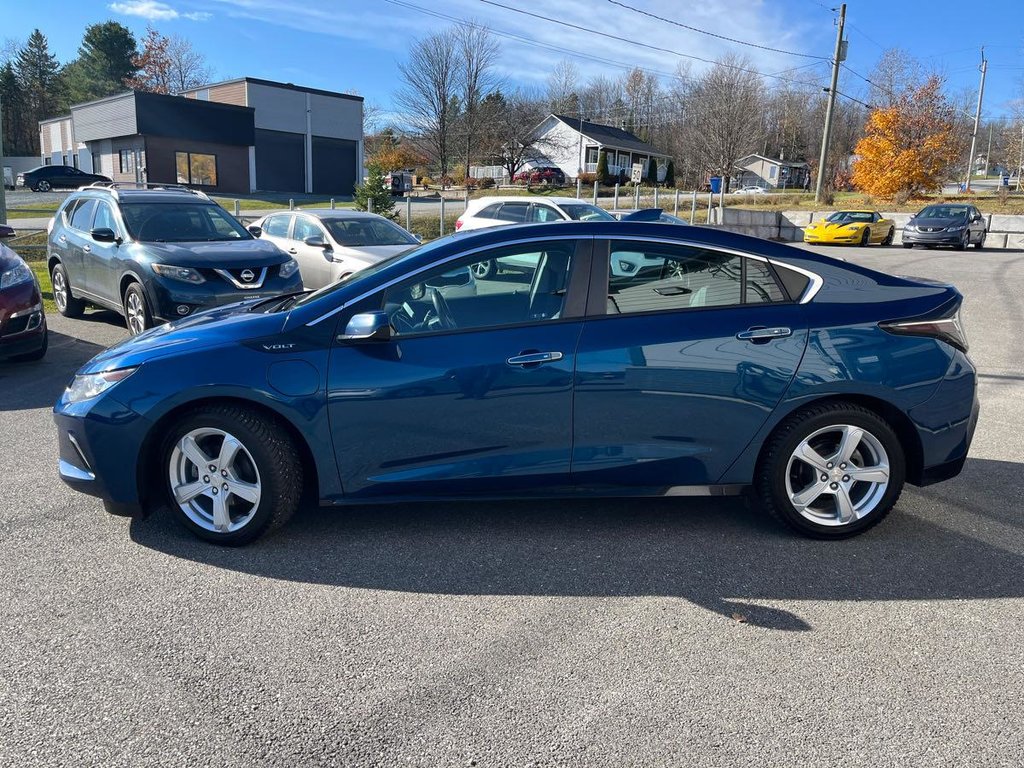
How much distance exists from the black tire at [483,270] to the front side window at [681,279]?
0.59 m

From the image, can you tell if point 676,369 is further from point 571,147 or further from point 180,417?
point 571,147

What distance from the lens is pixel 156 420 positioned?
3.88 meters

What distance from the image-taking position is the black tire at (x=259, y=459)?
386 cm

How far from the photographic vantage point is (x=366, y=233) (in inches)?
502

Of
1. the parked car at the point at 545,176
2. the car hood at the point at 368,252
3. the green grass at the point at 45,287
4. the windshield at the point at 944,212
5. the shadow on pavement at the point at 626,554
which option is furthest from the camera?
the parked car at the point at 545,176

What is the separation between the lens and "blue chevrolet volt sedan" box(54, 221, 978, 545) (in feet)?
12.6

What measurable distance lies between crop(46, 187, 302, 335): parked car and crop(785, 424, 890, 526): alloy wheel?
6142mm

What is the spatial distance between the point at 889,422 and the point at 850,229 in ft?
86.9

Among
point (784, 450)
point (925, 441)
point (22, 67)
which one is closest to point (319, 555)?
point (784, 450)

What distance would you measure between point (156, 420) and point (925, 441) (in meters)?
3.84

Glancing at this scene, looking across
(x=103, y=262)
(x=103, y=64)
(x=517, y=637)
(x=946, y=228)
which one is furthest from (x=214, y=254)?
(x=103, y=64)

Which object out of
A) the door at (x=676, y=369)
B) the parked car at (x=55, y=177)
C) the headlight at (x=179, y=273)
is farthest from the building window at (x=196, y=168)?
the door at (x=676, y=369)

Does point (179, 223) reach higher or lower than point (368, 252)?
higher

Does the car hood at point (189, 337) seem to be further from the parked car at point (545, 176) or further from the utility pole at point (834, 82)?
the parked car at point (545, 176)
